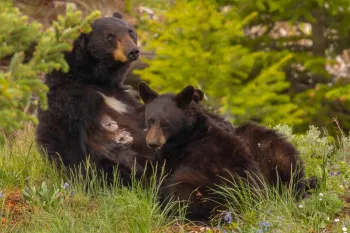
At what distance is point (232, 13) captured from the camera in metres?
12.7

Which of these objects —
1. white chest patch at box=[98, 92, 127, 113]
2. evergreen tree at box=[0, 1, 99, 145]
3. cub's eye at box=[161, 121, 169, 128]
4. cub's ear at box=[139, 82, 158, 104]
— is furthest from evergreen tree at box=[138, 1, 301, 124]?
Result: evergreen tree at box=[0, 1, 99, 145]

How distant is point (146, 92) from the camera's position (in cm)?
553

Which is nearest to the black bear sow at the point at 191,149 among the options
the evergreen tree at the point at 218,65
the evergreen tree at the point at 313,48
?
the evergreen tree at the point at 218,65

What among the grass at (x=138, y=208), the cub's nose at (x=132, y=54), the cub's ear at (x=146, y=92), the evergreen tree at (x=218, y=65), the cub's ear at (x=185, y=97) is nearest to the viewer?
the grass at (x=138, y=208)

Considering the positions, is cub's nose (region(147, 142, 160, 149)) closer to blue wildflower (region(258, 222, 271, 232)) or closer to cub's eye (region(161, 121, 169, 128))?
cub's eye (region(161, 121, 169, 128))

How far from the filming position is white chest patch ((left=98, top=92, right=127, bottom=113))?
595cm

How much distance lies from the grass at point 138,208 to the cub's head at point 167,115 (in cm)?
35

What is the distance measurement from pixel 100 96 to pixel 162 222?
147 cm

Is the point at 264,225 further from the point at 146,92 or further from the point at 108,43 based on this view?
the point at 108,43

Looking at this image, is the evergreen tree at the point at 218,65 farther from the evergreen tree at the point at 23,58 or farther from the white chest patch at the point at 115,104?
the evergreen tree at the point at 23,58

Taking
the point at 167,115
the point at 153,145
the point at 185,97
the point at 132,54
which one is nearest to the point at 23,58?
the point at 153,145

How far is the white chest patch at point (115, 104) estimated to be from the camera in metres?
5.95

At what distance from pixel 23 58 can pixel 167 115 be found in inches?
62.9

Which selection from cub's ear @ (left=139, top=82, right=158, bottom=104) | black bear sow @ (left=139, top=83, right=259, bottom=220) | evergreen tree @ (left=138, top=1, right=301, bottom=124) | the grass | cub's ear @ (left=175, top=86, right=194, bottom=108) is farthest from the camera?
evergreen tree @ (left=138, top=1, right=301, bottom=124)
